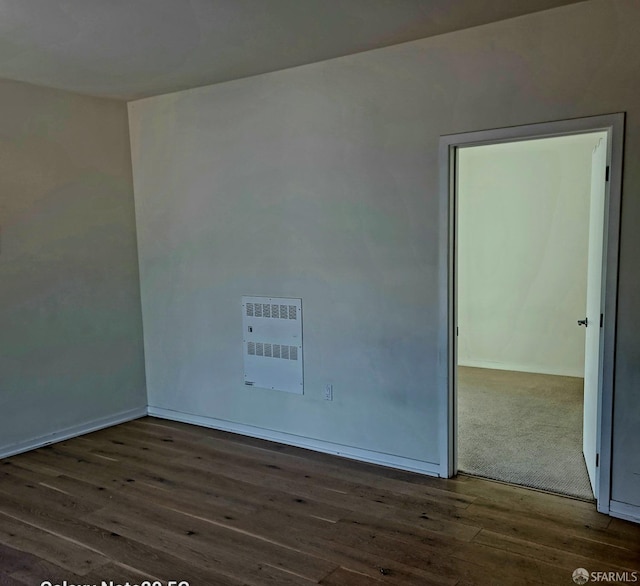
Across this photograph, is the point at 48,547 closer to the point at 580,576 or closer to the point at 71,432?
the point at 71,432

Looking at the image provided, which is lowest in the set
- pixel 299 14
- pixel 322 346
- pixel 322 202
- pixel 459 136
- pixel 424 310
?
pixel 322 346

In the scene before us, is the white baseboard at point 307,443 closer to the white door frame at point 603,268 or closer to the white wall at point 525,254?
the white door frame at point 603,268

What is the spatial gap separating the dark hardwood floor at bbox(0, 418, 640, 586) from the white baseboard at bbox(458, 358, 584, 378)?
10.1 feet

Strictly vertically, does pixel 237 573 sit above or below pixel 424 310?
below

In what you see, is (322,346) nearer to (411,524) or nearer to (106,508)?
(411,524)

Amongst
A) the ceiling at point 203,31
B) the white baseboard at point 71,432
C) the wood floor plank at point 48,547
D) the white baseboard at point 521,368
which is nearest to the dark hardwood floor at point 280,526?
the wood floor plank at point 48,547

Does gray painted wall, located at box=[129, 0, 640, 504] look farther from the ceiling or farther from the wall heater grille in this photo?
the ceiling

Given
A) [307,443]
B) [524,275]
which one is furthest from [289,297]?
[524,275]

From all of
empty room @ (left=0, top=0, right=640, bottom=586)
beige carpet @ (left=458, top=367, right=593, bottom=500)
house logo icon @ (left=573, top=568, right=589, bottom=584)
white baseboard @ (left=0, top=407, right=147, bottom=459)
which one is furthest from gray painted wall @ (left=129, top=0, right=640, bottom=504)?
house logo icon @ (left=573, top=568, right=589, bottom=584)

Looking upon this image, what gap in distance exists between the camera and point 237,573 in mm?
2447

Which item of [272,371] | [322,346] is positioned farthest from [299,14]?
[272,371]

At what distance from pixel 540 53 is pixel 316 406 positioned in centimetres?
255

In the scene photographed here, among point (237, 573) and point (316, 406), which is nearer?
point (237, 573)

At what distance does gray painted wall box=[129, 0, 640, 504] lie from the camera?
9.13 ft
